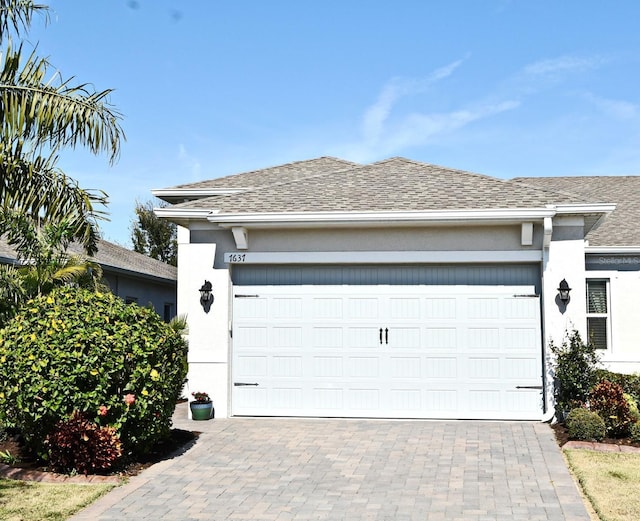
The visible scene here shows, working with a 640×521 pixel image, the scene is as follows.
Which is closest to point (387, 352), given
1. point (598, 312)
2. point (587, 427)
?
point (587, 427)

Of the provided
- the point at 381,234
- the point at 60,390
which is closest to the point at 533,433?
the point at 381,234

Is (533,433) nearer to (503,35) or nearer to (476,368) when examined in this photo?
(476,368)

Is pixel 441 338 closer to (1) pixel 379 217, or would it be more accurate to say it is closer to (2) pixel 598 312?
(1) pixel 379 217

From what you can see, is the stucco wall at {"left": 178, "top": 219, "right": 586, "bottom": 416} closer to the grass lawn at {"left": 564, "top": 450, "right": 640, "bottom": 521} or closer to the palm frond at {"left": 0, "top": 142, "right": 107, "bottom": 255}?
the palm frond at {"left": 0, "top": 142, "right": 107, "bottom": 255}

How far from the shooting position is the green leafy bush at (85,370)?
8.35 meters

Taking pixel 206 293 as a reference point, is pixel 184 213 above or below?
above

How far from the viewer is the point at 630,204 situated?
17.8 meters

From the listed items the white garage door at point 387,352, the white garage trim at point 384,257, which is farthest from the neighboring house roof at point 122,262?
the white garage door at point 387,352

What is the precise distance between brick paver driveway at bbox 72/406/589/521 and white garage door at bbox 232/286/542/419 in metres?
0.77

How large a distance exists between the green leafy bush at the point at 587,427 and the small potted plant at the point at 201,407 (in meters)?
5.89

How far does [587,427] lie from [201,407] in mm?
6200

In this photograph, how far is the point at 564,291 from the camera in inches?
464

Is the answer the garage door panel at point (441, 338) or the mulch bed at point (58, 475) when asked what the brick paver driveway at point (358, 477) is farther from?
the garage door panel at point (441, 338)

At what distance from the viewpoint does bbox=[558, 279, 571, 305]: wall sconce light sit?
11.8 meters
